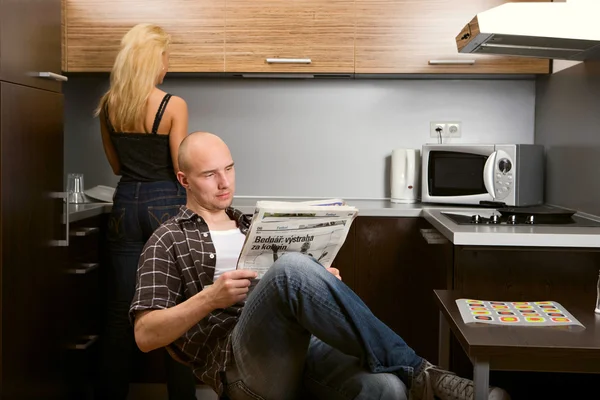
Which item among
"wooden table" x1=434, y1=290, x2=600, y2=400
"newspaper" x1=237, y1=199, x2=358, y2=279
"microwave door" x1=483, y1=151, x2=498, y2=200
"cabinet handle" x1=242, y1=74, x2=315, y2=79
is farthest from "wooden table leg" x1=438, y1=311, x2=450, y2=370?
"cabinet handle" x1=242, y1=74, x2=315, y2=79

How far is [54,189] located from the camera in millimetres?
2521

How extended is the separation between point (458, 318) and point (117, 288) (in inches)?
64.0

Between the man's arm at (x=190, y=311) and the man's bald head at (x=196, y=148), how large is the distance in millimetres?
365

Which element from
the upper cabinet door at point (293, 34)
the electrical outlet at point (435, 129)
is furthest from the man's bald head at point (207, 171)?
the electrical outlet at point (435, 129)

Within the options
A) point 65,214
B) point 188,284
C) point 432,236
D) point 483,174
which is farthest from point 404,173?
point 188,284

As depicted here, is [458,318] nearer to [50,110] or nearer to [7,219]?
[7,219]

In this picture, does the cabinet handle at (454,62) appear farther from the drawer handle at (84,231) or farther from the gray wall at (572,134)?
the drawer handle at (84,231)

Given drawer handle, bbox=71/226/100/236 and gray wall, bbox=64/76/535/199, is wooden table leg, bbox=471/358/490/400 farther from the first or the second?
gray wall, bbox=64/76/535/199

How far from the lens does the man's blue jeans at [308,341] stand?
62.4 inches

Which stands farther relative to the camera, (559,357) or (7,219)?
(7,219)

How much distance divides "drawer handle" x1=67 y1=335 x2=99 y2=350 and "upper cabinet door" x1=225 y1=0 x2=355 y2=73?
1.26 meters

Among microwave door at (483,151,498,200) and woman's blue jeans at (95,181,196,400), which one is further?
microwave door at (483,151,498,200)

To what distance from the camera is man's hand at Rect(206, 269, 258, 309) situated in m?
1.61

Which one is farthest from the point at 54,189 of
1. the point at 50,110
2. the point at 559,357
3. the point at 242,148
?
the point at 559,357
